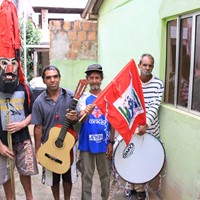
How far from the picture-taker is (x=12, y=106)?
329cm

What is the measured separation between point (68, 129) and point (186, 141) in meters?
1.24

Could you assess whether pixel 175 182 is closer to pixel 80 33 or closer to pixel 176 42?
pixel 176 42

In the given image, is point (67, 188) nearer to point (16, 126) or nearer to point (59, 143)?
point (59, 143)

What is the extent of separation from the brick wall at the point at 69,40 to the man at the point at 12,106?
437 centimetres

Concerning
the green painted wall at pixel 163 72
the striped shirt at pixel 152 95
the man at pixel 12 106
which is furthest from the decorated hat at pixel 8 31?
the green painted wall at pixel 163 72

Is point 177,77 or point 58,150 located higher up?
point 177,77

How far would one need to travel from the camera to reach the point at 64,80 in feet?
26.1

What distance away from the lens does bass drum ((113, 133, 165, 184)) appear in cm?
339

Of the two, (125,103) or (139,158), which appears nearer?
(125,103)

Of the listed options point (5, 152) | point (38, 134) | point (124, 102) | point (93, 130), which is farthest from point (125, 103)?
point (5, 152)

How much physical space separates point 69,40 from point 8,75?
4646 mm

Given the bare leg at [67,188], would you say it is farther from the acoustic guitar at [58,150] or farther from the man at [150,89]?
the man at [150,89]

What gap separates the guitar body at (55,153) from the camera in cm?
316

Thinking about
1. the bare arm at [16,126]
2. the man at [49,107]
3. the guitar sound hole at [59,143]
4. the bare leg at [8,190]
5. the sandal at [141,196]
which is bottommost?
the sandal at [141,196]
